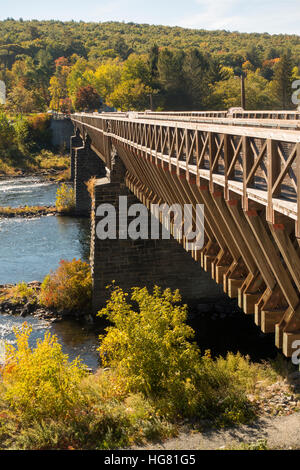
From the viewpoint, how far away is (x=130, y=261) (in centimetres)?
2698

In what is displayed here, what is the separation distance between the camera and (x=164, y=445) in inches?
490

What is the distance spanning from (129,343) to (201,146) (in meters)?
5.92

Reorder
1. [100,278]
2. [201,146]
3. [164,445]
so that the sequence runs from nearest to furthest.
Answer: [164,445] → [201,146] → [100,278]

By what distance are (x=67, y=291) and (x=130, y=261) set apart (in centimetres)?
347

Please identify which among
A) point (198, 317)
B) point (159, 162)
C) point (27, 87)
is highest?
point (27, 87)

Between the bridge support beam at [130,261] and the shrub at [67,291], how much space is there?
64 cm

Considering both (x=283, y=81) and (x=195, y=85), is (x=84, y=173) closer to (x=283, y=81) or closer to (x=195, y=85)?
(x=195, y=85)

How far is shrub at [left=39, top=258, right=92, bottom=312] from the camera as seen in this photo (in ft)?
87.4

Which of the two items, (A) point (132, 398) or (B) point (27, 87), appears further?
(B) point (27, 87)

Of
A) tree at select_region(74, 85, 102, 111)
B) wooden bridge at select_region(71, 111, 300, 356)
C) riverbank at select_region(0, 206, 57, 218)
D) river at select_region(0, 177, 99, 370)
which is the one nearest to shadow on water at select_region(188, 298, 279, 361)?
river at select_region(0, 177, 99, 370)

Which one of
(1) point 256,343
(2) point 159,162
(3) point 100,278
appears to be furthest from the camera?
(3) point 100,278

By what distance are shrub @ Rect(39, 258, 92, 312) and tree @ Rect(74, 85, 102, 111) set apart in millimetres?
81769
